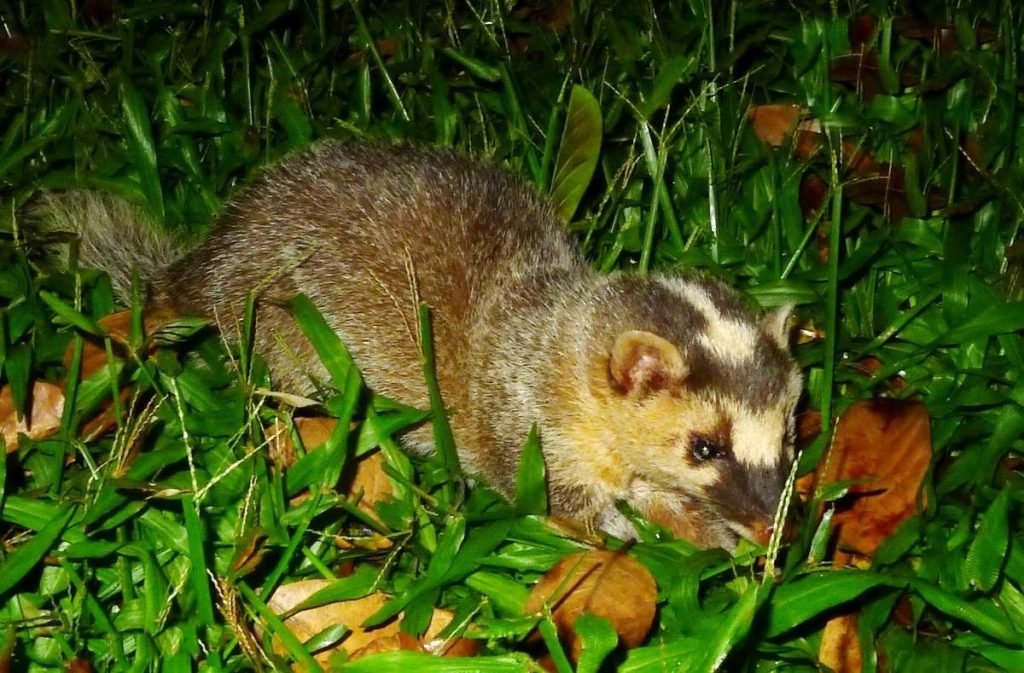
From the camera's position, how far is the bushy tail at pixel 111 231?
4.86 meters

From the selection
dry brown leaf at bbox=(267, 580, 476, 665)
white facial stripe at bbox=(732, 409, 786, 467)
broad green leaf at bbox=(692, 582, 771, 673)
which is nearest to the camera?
broad green leaf at bbox=(692, 582, 771, 673)

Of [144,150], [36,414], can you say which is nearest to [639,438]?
[36,414]

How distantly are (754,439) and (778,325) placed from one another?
1.62 feet

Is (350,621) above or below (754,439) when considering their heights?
below

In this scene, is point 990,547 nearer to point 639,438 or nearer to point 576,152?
point 639,438

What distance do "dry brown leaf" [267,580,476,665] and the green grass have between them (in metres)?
0.07

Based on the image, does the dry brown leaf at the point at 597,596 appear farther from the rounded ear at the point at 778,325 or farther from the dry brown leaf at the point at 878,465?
the rounded ear at the point at 778,325

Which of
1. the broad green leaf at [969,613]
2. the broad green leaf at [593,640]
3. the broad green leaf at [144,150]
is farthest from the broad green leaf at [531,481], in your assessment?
the broad green leaf at [144,150]

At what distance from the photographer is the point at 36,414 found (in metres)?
3.95

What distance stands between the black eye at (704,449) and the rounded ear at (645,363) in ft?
0.61

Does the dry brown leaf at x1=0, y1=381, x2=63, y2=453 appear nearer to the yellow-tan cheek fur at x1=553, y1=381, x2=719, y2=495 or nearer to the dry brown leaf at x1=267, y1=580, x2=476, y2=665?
the dry brown leaf at x1=267, y1=580, x2=476, y2=665

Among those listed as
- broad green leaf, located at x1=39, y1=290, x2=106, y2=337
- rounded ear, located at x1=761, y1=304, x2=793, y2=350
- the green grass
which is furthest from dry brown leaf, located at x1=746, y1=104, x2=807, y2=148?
broad green leaf, located at x1=39, y1=290, x2=106, y2=337

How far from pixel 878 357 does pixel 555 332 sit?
1257mm

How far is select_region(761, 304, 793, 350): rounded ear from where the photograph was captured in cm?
397
